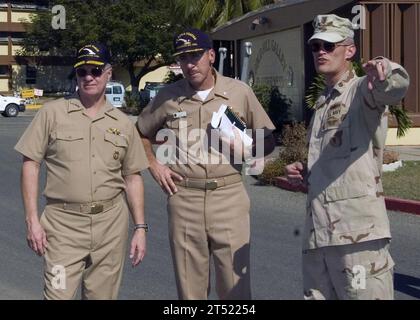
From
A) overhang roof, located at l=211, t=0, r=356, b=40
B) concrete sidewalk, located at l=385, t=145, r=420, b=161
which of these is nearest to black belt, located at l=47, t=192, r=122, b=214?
concrete sidewalk, located at l=385, t=145, r=420, b=161

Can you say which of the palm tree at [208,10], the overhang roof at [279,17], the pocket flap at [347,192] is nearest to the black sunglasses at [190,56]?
the pocket flap at [347,192]

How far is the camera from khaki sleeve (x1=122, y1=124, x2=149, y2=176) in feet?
16.1

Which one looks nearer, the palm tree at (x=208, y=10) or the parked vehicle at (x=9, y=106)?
the palm tree at (x=208, y=10)

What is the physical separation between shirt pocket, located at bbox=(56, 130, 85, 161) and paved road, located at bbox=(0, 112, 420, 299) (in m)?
1.34

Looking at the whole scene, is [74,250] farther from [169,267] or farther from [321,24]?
[169,267]

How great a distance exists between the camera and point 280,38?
80.4ft

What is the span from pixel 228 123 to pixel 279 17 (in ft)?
62.6

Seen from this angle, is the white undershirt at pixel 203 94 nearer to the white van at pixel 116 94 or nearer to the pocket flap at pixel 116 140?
the pocket flap at pixel 116 140

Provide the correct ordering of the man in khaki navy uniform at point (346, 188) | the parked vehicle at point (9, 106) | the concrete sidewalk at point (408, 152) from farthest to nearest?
1. the parked vehicle at point (9, 106)
2. the concrete sidewalk at point (408, 152)
3. the man in khaki navy uniform at point (346, 188)

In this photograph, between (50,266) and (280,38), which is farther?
(280,38)

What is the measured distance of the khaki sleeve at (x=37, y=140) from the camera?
465cm

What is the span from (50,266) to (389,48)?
1602cm

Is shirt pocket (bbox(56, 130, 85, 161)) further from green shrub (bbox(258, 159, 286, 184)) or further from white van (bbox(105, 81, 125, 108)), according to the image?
white van (bbox(105, 81, 125, 108))

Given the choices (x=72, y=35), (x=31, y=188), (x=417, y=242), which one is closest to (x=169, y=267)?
(x=417, y=242)
